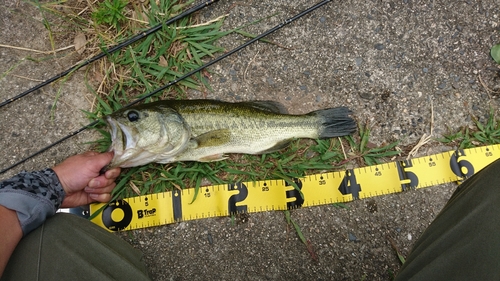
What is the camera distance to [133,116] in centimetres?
322

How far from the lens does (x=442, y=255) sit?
2215 millimetres

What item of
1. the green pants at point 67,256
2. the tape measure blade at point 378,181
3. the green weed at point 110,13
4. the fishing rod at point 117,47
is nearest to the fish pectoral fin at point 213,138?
the green pants at point 67,256

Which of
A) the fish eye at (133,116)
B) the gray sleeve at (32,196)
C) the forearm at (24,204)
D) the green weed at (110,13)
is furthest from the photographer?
the green weed at (110,13)

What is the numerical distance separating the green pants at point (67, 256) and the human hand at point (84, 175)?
0.48 m

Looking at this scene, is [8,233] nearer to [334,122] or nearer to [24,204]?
[24,204]

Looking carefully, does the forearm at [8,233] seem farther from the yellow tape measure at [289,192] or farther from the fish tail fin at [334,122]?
the fish tail fin at [334,122]

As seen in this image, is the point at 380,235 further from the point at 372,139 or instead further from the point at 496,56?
the point at 496,56

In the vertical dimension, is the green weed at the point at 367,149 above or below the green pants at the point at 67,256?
above

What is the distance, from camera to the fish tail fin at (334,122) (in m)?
3.61

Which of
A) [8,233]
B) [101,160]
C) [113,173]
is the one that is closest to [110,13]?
[101,160]

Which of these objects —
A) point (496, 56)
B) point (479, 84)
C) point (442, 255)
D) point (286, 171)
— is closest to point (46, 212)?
point (286, 171)

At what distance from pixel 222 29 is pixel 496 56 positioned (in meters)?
3.14

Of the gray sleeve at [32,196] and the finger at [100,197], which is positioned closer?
the gray sleeve at [32,196]

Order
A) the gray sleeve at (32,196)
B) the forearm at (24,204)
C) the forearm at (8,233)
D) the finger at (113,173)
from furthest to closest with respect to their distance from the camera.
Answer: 1. the finger at (113,173)
2. the gray sleeve at (32,196)
3. the forearm at (24,204)
4. the forearm at (8,233)
